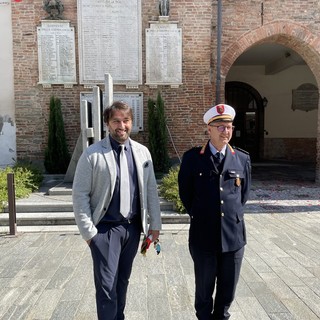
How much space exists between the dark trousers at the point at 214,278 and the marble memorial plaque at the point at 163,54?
7.00 metres

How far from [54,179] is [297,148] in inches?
431

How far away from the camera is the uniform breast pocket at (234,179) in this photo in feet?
7.54

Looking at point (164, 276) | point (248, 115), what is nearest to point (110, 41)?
point (164, 276)

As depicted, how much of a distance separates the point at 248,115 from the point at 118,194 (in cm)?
1361

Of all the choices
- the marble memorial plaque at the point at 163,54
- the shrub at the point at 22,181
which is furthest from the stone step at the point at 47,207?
the marble memorial plaque at the point at 163,54

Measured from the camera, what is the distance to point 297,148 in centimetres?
1439

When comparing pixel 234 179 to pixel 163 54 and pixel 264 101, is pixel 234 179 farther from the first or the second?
pixel 264 101

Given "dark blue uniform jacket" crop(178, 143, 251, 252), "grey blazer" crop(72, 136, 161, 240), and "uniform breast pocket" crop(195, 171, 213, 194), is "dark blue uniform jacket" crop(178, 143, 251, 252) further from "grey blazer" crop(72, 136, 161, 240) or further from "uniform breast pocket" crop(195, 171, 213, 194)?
"grey blazer" crop(72, 136, 161, 240)

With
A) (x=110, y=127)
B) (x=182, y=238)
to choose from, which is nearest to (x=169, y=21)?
(x=182, y=238)

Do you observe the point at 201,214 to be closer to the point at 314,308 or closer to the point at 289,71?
the point at 314,308

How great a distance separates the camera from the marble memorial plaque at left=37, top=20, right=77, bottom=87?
8.42 metres

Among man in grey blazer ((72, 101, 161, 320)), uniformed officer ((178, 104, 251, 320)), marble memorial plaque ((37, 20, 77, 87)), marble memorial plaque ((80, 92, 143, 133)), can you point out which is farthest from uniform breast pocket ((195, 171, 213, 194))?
marble memorial plaque ((37, 20, 77, 87))

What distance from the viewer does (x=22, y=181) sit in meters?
7.07

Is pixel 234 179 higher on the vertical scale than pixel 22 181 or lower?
higher
